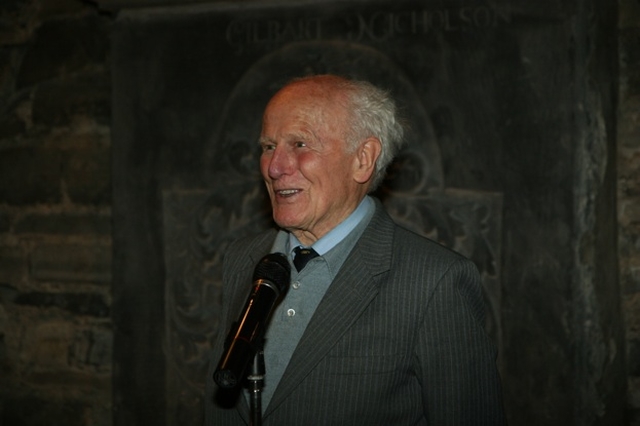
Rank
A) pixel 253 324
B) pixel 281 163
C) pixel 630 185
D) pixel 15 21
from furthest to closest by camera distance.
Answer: pixel 15 21 → pixel 630 185 → pixel 281 163 → pixel 253 324

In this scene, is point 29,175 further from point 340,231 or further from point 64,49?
point 340,231

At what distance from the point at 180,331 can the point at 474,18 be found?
1554 millimetres

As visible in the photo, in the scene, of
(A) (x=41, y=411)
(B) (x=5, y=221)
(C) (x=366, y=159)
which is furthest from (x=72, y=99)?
(C) (x=366, y=159)

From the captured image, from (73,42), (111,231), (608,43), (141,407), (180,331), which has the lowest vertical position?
(141,407)

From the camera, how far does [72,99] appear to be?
3.13 metres

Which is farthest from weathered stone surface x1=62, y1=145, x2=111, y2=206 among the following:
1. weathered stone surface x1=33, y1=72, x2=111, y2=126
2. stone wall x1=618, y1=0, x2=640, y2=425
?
stone wall x1=618, y1=0, x2=640, y2=425

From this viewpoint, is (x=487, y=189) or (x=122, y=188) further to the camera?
(x=122, y=188)

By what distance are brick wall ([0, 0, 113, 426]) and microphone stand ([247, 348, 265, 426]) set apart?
6.05 ft

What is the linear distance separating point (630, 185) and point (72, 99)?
7.24 ft

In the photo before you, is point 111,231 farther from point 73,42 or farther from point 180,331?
point 73,42

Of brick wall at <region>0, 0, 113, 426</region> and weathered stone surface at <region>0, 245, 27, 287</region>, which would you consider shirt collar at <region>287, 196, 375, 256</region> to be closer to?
brick wall at <region>0, 0, 113, 426</region>

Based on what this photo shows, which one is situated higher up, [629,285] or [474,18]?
[474,18]

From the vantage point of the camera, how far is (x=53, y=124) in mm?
3168

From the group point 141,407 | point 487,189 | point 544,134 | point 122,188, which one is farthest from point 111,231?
point 544,134
